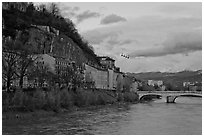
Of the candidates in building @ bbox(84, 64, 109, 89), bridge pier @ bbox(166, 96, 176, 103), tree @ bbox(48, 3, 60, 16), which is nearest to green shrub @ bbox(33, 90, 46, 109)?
building @ bbox(84, 64, 109, 89)

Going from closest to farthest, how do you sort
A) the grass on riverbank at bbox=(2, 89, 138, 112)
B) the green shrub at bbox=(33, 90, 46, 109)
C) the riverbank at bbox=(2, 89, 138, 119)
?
the riverbank at bbox=(2, 89, 138, 119) < the grass on riverbank at bbox=(2, 89, 138, 112) < the green shrub at bbox=(33, 90, 46, 109)

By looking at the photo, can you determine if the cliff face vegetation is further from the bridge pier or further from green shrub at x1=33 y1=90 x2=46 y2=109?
green shrub at x1=33 y1=90 x2=46 y2=109

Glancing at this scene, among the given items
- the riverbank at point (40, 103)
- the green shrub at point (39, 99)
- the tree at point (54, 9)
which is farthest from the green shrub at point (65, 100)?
the tree at point (54, 9)

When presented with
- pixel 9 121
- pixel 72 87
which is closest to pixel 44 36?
pixel 72 87

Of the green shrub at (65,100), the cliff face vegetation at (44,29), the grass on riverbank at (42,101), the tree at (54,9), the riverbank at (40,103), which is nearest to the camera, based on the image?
the riverbank at (40,103)

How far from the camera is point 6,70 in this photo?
14.8 metres

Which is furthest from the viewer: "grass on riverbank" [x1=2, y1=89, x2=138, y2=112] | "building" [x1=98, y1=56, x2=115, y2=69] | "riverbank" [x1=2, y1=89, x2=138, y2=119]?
"building" [x1=98, y1=56, x2=115, y2=69]

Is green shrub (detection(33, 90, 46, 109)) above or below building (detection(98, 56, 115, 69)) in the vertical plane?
below

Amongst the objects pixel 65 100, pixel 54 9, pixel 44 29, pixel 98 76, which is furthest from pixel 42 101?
pixel 54 9

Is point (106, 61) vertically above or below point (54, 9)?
below

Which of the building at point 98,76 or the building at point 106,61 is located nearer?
the building at point 98,76

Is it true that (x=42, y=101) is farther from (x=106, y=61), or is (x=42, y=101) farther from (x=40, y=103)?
(x=106, y=61)

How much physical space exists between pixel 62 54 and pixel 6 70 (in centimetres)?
1557

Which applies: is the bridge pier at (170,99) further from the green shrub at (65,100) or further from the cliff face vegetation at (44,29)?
the green shrub at (65,100)
